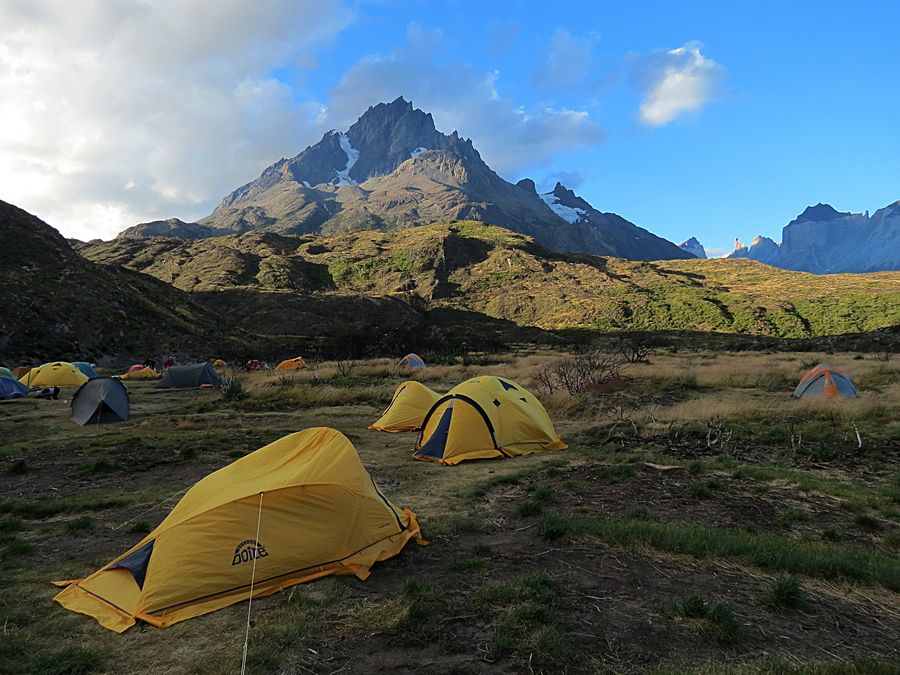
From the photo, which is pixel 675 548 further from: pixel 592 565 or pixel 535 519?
Result: pixel 535 519

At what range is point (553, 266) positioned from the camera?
107750 mm

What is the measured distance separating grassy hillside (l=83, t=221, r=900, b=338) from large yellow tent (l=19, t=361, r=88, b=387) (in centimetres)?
5641

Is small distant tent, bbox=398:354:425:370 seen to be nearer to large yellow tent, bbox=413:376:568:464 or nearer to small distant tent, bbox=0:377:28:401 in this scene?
large yellow tent, bbox=413:376:568:464

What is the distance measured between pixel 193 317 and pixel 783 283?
339ft

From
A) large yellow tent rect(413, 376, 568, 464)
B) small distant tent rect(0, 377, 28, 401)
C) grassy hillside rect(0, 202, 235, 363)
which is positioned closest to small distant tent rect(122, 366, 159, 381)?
small distant tent rect(0, 377, 28, 401)

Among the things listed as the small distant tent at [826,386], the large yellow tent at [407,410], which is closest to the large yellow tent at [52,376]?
the large yellow tent at [407,410]

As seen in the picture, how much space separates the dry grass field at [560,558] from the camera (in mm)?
4090

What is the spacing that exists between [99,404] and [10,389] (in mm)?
10777

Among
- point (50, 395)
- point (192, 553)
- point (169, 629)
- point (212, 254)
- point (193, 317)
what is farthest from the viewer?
point (212, 254)

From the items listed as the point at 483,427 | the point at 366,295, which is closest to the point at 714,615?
the point at 483,427

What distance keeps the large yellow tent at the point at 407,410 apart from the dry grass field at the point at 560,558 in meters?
2.04

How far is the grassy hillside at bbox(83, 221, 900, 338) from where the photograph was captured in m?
73.7

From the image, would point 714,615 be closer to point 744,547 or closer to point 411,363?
point 744,547

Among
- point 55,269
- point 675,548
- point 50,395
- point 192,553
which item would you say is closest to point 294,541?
point 192,553
